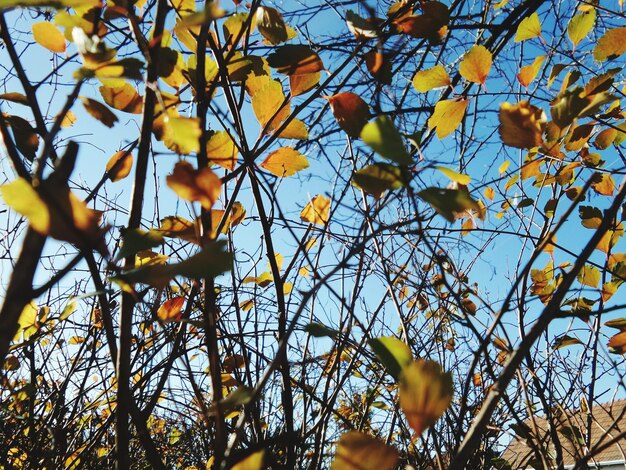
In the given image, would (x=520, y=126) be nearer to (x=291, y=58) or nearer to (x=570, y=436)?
(x=291, y=58)

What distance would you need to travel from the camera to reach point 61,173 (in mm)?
391

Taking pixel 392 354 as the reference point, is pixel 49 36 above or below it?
above

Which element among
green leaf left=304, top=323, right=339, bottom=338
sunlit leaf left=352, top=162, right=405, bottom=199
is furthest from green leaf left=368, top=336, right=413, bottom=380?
sunlit leaf left=352, top=162, right=405, bottom=199

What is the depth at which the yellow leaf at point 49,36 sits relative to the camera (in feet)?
2.30

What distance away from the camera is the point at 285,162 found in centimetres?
74

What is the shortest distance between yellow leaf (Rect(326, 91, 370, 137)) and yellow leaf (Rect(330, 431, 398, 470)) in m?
0.43

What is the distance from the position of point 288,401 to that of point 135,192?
0.40 m

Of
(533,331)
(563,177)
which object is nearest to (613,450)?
(563,177)

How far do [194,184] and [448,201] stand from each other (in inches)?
9.1

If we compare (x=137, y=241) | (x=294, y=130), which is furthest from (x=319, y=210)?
(x=137, y=241)

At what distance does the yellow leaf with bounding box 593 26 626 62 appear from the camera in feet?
3.29

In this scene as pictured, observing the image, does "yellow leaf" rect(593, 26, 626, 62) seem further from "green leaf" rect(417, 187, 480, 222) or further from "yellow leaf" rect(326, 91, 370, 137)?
"green leaf" rect(417, 187, 480, 222)

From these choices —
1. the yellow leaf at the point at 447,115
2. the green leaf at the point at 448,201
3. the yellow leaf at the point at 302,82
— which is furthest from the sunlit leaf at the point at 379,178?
the yellow leaf at the point at 447,115

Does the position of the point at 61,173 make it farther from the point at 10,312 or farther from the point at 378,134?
the point at 378,134
